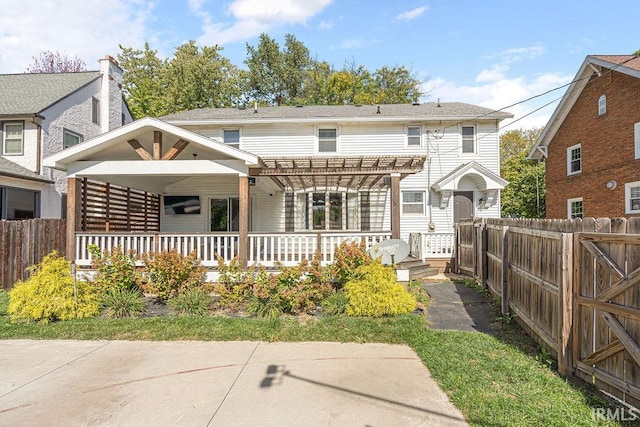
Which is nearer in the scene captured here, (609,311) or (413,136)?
(609,311)

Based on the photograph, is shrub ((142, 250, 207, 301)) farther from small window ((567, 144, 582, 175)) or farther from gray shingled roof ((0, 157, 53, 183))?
small window ((567, 144, 582, 175))

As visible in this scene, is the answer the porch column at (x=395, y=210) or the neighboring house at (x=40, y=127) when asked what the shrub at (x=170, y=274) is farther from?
the neighboring house at (x=40, y=127)

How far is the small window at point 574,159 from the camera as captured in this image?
51.6ft

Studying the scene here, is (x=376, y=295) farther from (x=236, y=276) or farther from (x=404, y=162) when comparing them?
(x=404, y=162)

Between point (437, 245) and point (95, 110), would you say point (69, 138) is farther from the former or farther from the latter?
point (437, 245)

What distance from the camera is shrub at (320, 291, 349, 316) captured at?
21.0 feet

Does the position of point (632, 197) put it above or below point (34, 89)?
below

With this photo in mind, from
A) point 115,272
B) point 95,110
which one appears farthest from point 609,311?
point 95,110

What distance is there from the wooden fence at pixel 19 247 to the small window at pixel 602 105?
20.1m

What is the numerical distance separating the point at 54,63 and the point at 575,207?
41645 mm

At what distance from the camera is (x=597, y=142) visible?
47.2 ft

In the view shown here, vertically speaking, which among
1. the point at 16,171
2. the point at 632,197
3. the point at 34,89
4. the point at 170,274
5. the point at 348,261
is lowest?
the point at 170,274

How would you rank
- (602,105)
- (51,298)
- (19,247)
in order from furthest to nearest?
(602,105) → (19,247) → (51,298)

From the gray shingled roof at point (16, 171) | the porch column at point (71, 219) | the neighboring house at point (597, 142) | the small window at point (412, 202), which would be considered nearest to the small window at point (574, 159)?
the neighboring house at point (597, 142)
